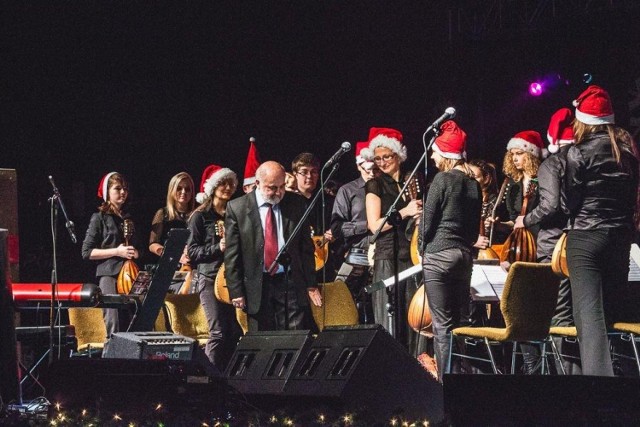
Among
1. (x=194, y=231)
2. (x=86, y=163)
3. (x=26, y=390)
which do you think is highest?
(x=86, y=163)

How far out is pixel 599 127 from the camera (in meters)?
5.64

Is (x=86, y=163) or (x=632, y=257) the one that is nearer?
(x=632, y=257)

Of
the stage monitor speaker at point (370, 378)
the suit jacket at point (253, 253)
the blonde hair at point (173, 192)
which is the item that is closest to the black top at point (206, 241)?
the blonde hair at point (173, 192)

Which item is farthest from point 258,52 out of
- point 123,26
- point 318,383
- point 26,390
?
point 318,383

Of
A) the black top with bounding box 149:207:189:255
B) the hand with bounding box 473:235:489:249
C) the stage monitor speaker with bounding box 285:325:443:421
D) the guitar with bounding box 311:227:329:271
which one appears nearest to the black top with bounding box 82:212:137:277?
the black top with bounding box 149:207:189:255

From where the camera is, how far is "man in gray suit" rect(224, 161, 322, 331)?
6.75 m

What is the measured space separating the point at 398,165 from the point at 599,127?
2072 millimetres

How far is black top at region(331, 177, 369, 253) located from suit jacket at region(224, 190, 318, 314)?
1335 millimetres

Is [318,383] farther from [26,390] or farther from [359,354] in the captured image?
[26,390]

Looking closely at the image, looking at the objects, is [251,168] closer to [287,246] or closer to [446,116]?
[287,246]

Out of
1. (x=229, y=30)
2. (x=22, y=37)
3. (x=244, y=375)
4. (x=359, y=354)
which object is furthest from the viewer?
(x=229, y=30)

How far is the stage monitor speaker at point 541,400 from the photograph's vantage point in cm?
371

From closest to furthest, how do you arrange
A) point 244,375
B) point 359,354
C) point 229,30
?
1. point 359,354
2. point 244,375
3. point 229,30

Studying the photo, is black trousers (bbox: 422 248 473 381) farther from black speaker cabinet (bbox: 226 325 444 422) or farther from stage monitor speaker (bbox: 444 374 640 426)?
stage monitor speaker (bbox: 444 374 640 426)
